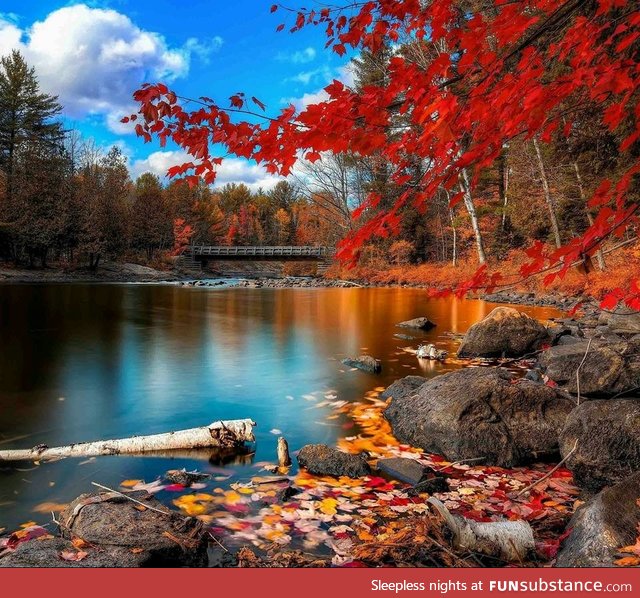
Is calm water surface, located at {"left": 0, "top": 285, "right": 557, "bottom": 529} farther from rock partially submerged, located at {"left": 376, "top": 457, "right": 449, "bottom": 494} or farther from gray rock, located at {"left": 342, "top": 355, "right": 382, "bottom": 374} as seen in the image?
rock partially submerged, located at {"left": 376, "top": 457, "right": 449, "bottom": 494}

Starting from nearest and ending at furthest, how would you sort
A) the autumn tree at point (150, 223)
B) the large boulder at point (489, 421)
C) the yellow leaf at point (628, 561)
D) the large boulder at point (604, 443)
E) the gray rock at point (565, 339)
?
the yellow leaf at point (628, 561) → the large boulder at point (604, 443) → the large boulder at point (489, 421) → the gray rock at point (565, 339) → the autumn tree at point (150, 223)

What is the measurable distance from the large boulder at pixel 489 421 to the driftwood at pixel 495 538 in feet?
6.29

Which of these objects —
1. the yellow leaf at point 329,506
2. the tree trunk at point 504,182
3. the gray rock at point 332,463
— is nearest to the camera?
the yellow leaf at point 329,506

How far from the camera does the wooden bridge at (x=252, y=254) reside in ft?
190

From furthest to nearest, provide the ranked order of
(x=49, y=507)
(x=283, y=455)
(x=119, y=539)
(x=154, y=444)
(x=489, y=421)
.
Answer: (x=154, y=444), (x=489, y=421), (x=283, y=455), (x=49, y=507), (x=119, y=539)

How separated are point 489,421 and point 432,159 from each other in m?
3.08

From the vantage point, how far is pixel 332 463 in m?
5.08

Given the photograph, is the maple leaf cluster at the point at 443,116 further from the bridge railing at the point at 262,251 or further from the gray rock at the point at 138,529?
the bridge railing at the point at 262,251

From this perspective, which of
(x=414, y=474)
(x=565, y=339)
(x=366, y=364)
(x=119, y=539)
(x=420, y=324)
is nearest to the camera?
(x=119, y=539)

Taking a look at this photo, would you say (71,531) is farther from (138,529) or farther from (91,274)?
(91,274)

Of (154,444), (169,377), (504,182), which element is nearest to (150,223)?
(504,182)

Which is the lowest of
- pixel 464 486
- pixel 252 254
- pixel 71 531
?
pixel 464 486

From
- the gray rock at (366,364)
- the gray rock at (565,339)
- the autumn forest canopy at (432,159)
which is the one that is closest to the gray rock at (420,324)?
the autumn forest canopy at (432,159)
